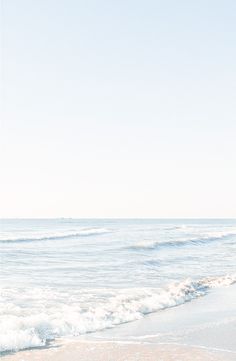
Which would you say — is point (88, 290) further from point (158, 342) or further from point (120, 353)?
point (120, 353)

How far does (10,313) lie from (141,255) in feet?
62.2

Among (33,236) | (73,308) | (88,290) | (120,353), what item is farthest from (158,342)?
(33,236)

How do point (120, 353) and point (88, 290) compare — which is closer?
point (120, 353)

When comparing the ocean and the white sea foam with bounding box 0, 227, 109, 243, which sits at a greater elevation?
the ocean

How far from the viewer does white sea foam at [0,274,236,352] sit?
10203 millimetres

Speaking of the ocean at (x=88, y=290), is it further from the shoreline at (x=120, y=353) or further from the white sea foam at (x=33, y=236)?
the white sea foam at (x=33, y=236)

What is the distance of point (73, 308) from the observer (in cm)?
1254

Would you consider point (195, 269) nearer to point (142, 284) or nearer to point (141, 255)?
point (142, 284)

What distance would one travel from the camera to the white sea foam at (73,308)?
1020 cm

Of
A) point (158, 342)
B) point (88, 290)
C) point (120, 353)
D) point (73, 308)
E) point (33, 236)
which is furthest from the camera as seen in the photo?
point (33, 236)

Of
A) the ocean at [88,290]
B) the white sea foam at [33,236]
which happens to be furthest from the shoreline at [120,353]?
the white sea foam at [33,236]

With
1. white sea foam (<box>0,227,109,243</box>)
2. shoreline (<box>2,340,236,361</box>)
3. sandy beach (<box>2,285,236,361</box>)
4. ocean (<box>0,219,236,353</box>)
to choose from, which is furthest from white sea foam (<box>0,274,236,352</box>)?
white sea foam (<box>0,227,109,243</box>)

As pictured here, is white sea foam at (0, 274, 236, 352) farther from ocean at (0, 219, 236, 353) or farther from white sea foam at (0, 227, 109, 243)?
white sea foam at (0, 227, 109, 243)

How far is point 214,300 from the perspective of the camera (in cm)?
1490
